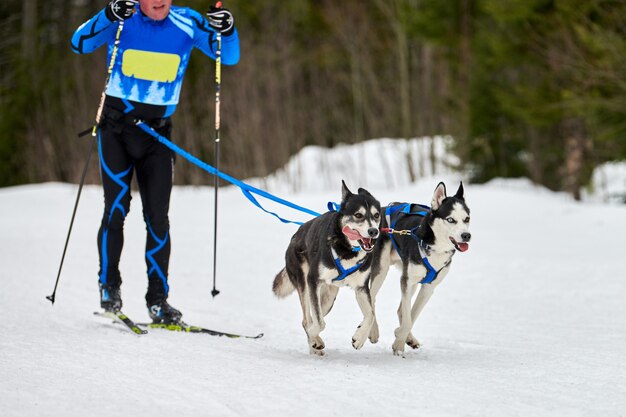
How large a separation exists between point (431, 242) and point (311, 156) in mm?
18141

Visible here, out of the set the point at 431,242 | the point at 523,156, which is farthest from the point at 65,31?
the point at 431,242

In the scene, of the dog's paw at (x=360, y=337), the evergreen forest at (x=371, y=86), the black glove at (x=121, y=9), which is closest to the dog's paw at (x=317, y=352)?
the dog's paw at (x=360, y=337)

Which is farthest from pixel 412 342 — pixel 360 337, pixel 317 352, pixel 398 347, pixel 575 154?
pixel 575 154

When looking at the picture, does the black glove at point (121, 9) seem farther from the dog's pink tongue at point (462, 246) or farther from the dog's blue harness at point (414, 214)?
the dog's pink tongue at point (462, 246)

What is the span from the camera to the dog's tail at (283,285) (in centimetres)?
549

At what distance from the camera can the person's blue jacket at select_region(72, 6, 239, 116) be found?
5.47m

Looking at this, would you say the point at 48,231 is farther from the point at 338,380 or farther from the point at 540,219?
the point at 338,380

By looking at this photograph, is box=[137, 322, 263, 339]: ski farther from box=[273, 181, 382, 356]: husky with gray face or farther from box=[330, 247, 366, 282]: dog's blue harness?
box=[330, 247, 366, 282]: dog's blue harness

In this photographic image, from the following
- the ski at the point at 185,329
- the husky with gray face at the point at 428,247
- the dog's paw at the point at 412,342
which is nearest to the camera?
the husky with gray face at the point at 428,247

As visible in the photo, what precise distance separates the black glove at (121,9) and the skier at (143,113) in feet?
0.22

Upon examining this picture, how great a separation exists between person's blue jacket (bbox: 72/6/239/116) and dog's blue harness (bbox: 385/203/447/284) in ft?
5.44

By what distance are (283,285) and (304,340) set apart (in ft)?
1.48

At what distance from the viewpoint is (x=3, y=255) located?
1054 centimetres

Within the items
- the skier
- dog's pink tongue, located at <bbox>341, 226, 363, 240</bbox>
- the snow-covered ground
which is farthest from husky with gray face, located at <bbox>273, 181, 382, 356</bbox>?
the skier
